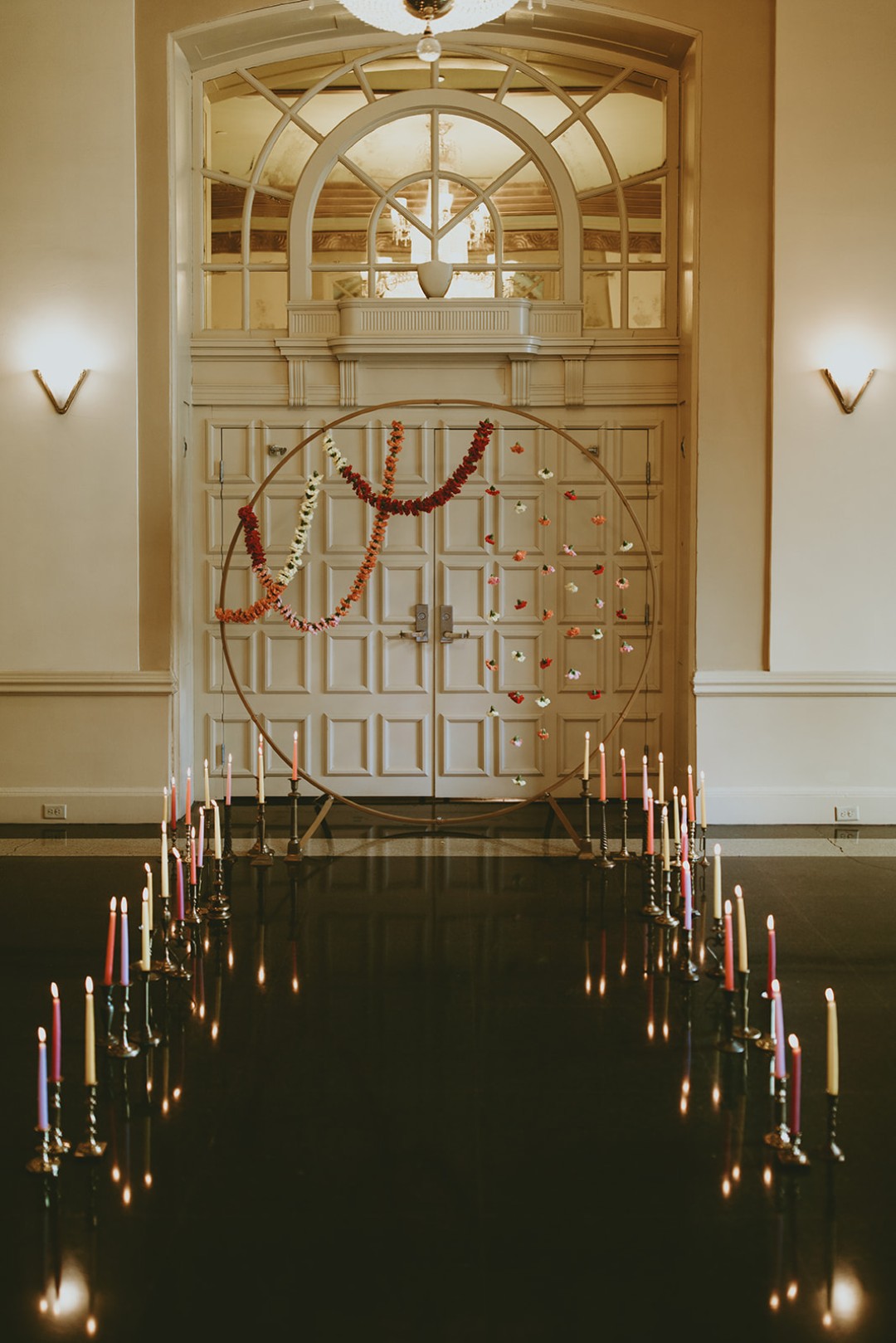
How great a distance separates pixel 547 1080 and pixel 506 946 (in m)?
1.27

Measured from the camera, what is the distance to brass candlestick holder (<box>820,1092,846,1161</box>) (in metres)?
3.02

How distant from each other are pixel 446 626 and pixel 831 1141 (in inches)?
202

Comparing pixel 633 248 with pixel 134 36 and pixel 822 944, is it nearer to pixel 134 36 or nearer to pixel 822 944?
pixel 134 36

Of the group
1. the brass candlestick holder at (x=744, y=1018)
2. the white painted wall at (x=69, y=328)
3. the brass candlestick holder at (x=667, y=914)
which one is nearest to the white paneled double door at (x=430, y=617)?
the white painted wall at (x=69, y=328)

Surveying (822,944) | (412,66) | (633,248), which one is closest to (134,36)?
(412,66)

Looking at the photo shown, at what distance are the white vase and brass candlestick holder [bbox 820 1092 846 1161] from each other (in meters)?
5.76

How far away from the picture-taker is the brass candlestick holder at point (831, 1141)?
3.02m

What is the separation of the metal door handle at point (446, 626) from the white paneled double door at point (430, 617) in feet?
0.04

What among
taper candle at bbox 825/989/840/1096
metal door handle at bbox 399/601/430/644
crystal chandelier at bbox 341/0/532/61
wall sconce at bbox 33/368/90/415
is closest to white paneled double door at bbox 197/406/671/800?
metal door handle at bbox 399/601/430/644

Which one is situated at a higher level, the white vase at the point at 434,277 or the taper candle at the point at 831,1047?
the white vase at the point at 434,277

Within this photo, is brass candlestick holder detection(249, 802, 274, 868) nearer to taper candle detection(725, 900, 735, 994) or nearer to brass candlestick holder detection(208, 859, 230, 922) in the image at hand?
brass candlestick holder detection(208, 859, 230, 922)

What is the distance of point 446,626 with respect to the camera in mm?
7906

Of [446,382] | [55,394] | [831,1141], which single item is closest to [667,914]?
[831,1141]

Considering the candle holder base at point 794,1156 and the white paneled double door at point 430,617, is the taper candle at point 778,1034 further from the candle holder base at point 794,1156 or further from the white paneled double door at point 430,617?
the white paneled double door at point 430,617
